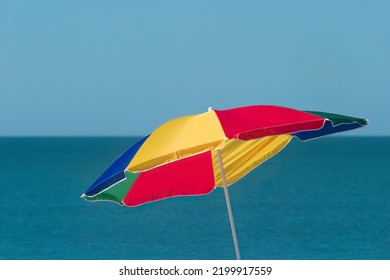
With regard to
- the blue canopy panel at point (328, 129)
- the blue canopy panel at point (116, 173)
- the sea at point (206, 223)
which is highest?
the sea at point (206, 223)

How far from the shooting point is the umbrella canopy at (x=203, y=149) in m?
4.25

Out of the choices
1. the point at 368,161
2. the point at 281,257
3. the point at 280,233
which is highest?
the point at 368,161

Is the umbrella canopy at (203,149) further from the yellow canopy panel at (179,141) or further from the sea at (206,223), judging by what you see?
the sea at (206,223)

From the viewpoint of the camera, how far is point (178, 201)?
29.2 metres

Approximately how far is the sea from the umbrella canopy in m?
12.4

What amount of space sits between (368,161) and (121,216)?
3263 cm

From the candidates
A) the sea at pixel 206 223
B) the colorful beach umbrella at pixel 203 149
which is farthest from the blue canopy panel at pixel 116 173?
the sea at pixel 206 223

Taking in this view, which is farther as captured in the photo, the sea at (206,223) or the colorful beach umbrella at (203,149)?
the sea at (206,223)

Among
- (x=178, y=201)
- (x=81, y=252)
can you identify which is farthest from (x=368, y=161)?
(x=81, y=252)

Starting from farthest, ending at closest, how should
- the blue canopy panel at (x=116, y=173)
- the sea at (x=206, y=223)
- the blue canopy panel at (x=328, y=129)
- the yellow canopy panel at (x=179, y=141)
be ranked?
the sea at (x=206, y=223) < the blue canopy panel at (x=328, y=129) < the blue canopy panel at (x=116, y=173) < the yellow canopy panel at (x=179, y=141)

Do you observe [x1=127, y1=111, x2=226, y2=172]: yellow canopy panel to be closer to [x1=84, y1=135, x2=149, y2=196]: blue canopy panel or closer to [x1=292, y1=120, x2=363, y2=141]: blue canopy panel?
[x1=84, y1=135, x2=149, y2=196]: blue canopy panel

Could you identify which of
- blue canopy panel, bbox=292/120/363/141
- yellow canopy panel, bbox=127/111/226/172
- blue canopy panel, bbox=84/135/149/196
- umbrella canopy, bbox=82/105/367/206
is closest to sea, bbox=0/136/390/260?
umbrella canopy, bbox=82/105/367/206

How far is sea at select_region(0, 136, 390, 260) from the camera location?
19.2 meters
